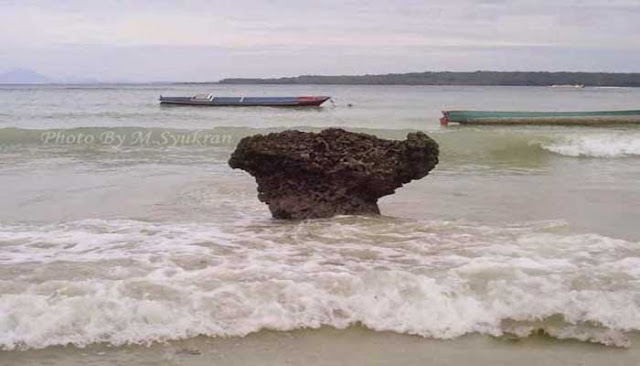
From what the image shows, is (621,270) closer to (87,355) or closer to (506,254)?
(506,254)

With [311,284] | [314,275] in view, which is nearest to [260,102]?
[314,275]

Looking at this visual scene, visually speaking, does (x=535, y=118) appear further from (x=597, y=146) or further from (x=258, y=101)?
(x=258, y=101)

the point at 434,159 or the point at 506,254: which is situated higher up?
the point at 434,159

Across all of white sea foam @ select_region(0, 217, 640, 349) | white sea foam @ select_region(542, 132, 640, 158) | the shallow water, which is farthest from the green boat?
white sea foam @ select_region(0, 217, 640, 349)

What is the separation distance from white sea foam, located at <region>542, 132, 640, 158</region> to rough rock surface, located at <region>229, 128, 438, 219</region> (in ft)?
34.9

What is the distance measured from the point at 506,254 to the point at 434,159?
1801 millimetres

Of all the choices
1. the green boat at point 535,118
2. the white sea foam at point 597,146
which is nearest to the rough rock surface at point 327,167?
the white sea foam at point 597,146

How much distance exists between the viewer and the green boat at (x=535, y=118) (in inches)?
1053

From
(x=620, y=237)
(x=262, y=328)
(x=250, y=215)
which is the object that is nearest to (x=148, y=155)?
(x=250, y=215)

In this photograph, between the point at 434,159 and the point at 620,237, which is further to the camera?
the point at 434,159

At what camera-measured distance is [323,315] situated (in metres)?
4.23

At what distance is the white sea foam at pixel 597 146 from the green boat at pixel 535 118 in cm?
721

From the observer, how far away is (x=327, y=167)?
274 inches

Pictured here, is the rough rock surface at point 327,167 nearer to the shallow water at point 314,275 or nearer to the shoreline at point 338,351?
the shallow water at point 314,275
